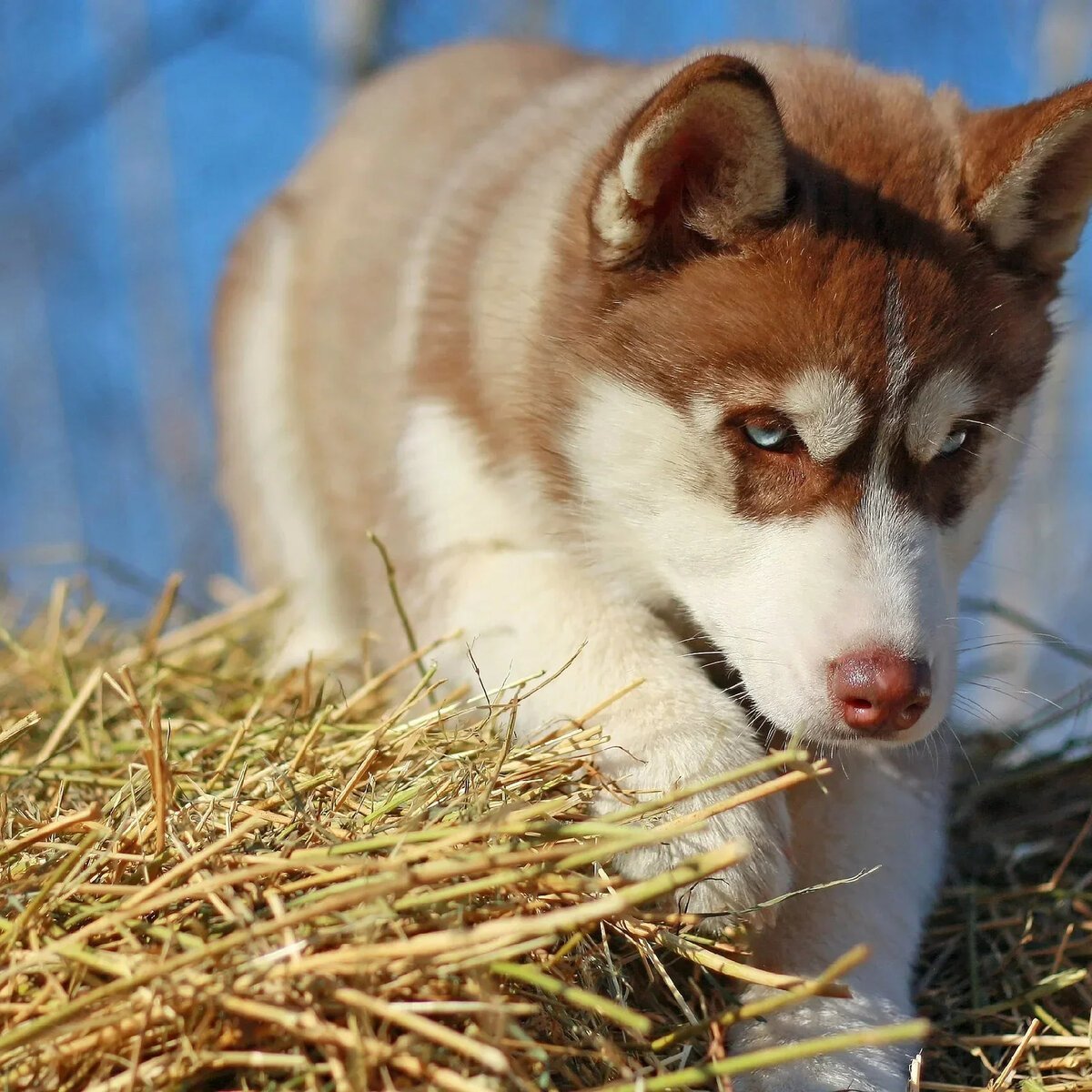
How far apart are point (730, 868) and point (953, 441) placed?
0.94m

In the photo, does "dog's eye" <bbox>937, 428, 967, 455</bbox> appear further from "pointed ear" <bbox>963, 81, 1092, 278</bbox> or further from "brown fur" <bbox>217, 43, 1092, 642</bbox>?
"pointed ear" <bbox>963, 81, 1092, 278</bbox>

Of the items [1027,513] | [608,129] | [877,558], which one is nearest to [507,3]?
[1027,513]

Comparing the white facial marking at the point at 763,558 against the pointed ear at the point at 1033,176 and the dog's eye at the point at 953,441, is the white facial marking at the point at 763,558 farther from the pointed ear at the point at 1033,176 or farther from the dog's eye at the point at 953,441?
the pointed ear at the point at 1033,176

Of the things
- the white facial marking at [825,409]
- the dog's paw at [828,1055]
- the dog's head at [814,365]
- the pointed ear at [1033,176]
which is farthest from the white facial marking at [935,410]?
the dog's paw at [828,1055]

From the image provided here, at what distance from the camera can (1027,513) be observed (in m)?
11.2

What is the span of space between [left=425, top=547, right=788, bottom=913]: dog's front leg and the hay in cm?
7

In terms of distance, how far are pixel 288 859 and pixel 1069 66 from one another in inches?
391

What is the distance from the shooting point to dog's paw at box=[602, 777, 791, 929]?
2.03 metres

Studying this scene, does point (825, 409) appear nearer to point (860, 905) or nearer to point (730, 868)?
point (730, 868)

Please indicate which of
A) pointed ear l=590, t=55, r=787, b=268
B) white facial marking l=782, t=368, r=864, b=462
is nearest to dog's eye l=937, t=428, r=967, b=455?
white facial marking l=782, t=368, r=864, b=462

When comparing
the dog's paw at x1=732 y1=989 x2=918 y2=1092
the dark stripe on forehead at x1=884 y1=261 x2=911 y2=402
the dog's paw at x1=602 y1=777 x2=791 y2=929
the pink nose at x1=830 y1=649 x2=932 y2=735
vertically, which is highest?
the dark stripe on forehead at x1=884 y1=261 x2=911 y2=402

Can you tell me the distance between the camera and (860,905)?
2.29m

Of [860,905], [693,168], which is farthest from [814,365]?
[860,905]

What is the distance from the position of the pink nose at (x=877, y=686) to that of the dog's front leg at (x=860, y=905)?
41 cm
